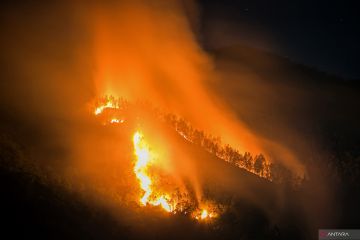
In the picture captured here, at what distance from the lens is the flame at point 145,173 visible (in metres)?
31.3

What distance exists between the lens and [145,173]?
34375 millimetres

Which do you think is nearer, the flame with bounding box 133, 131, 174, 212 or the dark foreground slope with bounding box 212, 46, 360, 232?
the flame with bounding box 133, 131, 174, 212

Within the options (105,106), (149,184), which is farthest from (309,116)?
(149,184)

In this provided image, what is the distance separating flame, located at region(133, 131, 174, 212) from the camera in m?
31.3

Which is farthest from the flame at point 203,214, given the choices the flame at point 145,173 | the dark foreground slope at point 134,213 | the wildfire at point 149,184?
the flame at point 145,173

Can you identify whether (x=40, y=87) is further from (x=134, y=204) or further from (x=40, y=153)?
(x=134, y=204)

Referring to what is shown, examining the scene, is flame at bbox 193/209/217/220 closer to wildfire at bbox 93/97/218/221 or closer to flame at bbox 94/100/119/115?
wildfire at bbox 93/97/218/221

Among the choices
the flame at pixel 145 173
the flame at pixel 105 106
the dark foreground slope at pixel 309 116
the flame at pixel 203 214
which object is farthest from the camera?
the dark foreground slope at pixel 309 116

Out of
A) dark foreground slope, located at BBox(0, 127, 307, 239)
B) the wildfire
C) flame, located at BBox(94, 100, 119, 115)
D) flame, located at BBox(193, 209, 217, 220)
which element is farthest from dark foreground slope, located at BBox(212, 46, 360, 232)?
flame, located at BBox(94, 100, 119, 115)

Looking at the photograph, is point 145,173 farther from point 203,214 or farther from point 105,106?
point 105,106

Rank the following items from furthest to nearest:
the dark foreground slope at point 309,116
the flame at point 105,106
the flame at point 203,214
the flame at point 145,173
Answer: the dark foreground slope at point 309,116
the flame at point 105,106
the flame at point 203,214
the flame at point 145,173

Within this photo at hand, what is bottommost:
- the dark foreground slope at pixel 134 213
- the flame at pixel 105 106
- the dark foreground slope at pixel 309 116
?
the dark foreground slope at pixel 134 213

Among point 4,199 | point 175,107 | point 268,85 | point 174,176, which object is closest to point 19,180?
point 4,199

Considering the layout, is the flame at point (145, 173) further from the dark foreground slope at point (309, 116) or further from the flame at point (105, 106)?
the dark foreground slope at point (309, 116)
